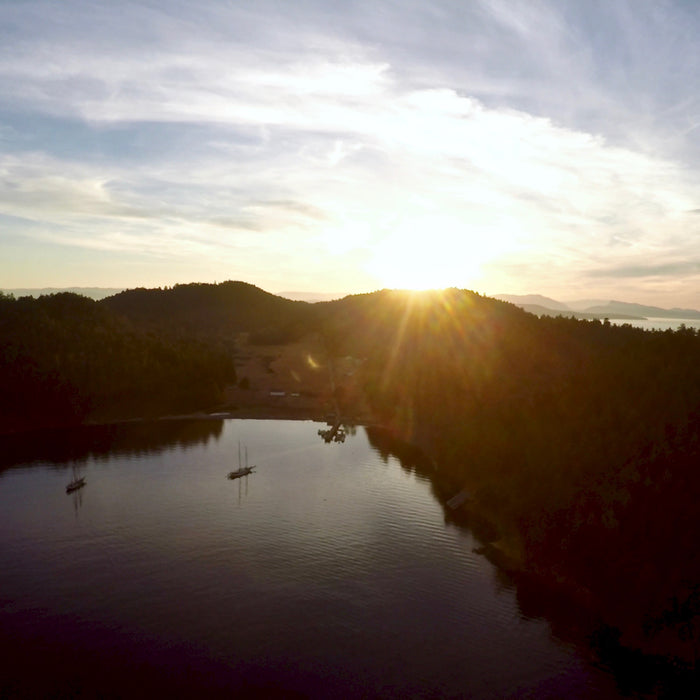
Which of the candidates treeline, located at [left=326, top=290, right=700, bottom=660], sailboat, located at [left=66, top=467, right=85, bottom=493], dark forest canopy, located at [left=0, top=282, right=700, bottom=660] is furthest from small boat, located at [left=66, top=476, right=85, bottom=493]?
treeline, located at [left=326, top=290, right=700, bottom=660]

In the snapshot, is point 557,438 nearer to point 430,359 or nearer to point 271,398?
point 430,359

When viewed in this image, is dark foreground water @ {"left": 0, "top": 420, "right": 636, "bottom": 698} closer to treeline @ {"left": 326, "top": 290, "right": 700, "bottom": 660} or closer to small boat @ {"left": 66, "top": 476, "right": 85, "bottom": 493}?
small boat @ {"left": 66, "top": 476, "right": 85, "bottom": 493}

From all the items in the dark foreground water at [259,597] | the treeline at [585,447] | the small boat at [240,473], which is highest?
the treeline at [585,447]

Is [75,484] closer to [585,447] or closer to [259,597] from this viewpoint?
[259,597]

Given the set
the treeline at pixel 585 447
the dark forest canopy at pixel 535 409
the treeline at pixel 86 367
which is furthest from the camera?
the treeline at pixel 86 367

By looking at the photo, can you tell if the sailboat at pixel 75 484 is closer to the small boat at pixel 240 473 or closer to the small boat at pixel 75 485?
the small boat at pixel 75 485

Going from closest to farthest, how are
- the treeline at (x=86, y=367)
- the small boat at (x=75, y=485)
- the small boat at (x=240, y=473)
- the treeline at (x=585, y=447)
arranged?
the treeline at (x=585, y=447) < the small boat at (x=75, y=485) < the small boat at (x=240, y=473) < the treeline at (x=86, y=367)

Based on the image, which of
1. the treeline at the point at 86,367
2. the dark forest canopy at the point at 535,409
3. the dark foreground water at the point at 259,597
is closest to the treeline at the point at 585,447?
the dark forest canopy at the point at 535,409
